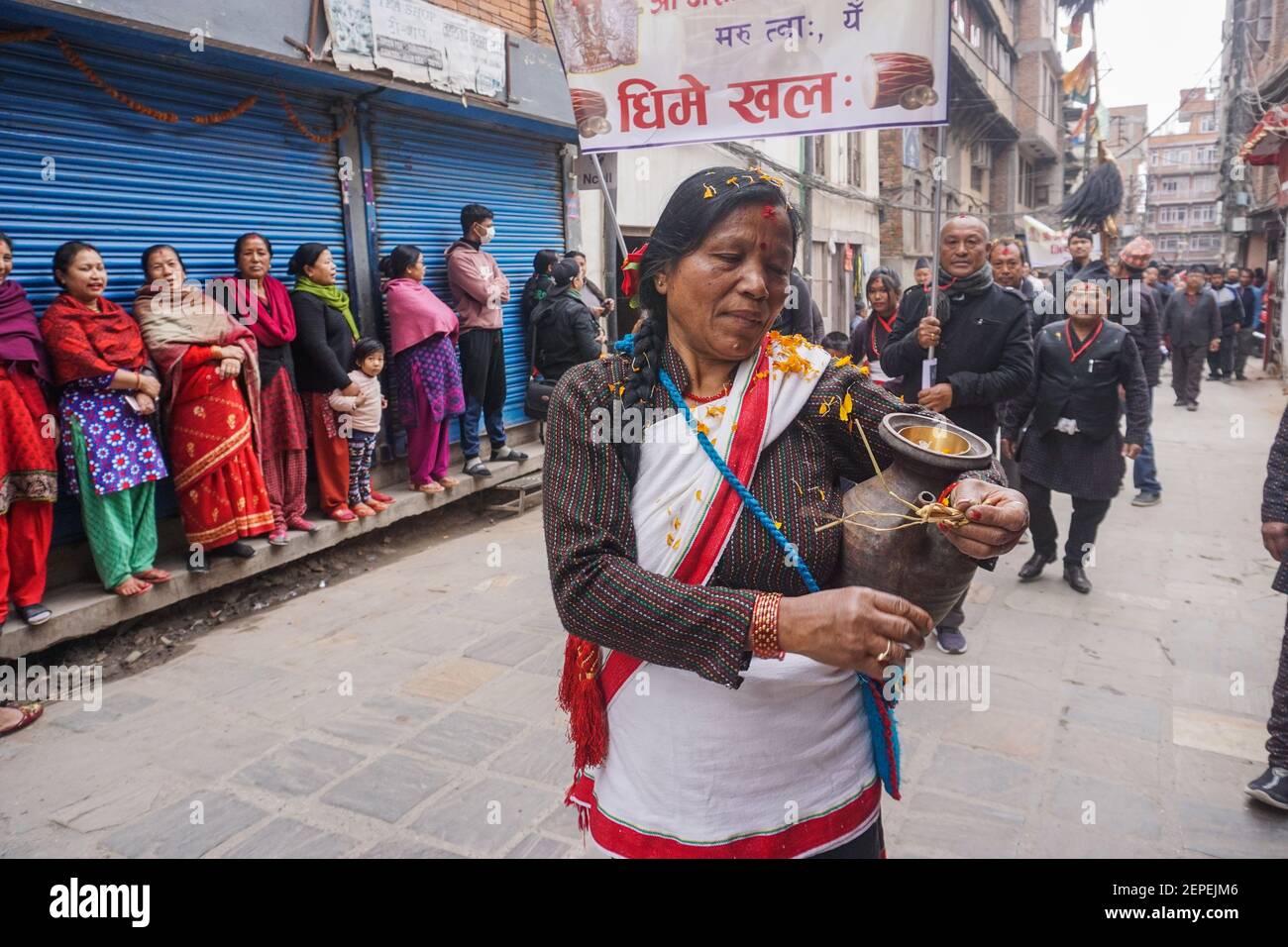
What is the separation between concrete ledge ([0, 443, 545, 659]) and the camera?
423 centimetres

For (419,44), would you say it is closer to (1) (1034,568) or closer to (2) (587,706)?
(1) (1034,568)

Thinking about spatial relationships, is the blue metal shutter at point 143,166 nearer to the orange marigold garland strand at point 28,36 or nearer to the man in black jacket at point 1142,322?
the orange marigold garland strand at point 28,36

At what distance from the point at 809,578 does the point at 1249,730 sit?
3.34 m

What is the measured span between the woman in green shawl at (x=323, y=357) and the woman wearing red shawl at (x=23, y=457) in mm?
1758

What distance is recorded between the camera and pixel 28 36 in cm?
443

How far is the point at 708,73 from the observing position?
381cm

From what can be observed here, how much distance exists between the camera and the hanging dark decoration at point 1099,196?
1409cm

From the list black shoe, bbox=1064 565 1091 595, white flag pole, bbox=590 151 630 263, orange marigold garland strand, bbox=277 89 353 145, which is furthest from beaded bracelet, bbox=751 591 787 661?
orange marigold garland strand, bbox=277 89 353 145

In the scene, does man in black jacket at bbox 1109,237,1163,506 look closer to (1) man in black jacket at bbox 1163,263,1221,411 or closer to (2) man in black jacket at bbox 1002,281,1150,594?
(2) man in black jacket at bbox 1002,281,1150,594

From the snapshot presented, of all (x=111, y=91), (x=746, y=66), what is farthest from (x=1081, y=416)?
(x=111, y=91)

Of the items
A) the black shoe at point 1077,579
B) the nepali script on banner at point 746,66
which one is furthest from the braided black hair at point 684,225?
the black shoe at point 1077,579

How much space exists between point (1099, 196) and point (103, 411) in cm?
1457

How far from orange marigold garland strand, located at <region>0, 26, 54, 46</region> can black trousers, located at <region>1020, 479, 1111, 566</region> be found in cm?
601
